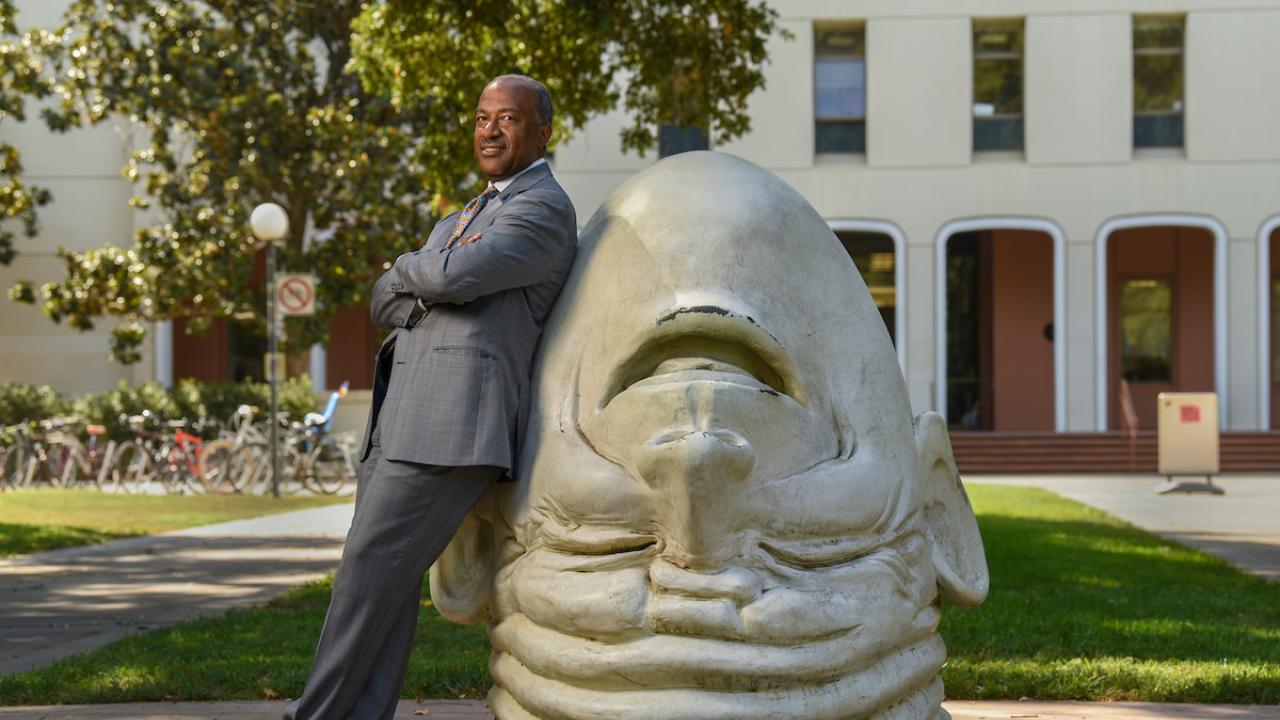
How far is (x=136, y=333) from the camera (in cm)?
2177

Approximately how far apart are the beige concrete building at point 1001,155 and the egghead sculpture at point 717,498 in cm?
2165

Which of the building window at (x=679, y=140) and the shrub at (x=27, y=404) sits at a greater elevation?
the building window at (x=679, y=140)

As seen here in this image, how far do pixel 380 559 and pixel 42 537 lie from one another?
9706 mm

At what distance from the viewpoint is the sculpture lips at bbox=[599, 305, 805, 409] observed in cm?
355

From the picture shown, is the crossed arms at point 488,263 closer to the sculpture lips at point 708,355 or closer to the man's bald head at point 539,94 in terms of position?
the man's bald head at point 539,94

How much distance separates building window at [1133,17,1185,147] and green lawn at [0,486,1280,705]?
58.4 ft

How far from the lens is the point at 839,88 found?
2644 centimetres

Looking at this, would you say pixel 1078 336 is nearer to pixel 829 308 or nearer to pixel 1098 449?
pixel 1098 449

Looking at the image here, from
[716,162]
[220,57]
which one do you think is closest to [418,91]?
[220,57]

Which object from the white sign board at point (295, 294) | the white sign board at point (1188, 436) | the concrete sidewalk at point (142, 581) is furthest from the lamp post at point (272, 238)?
the white sign board at point (1188, 436)

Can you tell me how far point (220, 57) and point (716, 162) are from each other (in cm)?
1882

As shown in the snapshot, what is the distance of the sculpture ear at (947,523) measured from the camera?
3795 millimetres

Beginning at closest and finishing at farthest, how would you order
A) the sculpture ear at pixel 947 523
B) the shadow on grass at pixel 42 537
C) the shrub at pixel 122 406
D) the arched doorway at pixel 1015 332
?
the sculpture ear at pixel 947 523
the shadow on grass at pixel 42 537
the shrub at pixel 122 406
the arched doorway at pixel 1015 332

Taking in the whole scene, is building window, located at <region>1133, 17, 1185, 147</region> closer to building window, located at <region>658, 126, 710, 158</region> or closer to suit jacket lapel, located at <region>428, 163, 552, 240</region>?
building window, located at <region>658, 126, 710, 158</region>
